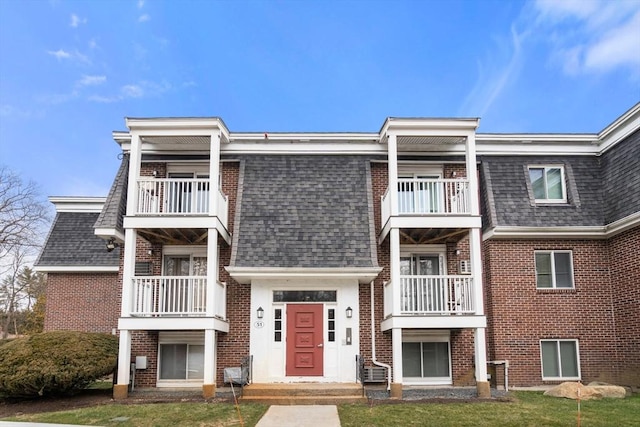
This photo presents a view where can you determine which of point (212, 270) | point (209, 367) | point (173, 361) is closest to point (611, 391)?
point (209, 367)

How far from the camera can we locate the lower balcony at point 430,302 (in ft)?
43.8

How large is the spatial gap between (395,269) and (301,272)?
2417mm

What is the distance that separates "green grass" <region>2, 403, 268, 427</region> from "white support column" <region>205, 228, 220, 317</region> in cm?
243

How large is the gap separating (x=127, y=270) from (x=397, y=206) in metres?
7.17

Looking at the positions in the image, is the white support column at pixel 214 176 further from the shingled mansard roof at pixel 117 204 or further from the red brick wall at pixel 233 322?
the shingled mansard roof at pixel 117 204

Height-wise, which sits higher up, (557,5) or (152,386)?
(557,5)

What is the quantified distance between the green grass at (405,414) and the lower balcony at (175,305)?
202 cm

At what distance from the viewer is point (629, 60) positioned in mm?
19312

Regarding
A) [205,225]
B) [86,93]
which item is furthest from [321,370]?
[86,93]

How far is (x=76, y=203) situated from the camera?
70.3 ft

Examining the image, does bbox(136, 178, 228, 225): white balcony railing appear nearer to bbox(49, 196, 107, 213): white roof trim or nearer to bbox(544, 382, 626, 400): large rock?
bbox(49, 196, 107, 213): white roof trim

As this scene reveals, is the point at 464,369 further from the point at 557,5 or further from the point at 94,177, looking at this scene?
the point at 94,177

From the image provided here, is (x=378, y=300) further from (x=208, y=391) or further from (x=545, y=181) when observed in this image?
(x=545, y=181)

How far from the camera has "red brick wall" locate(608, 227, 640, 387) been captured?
13.8 meters
